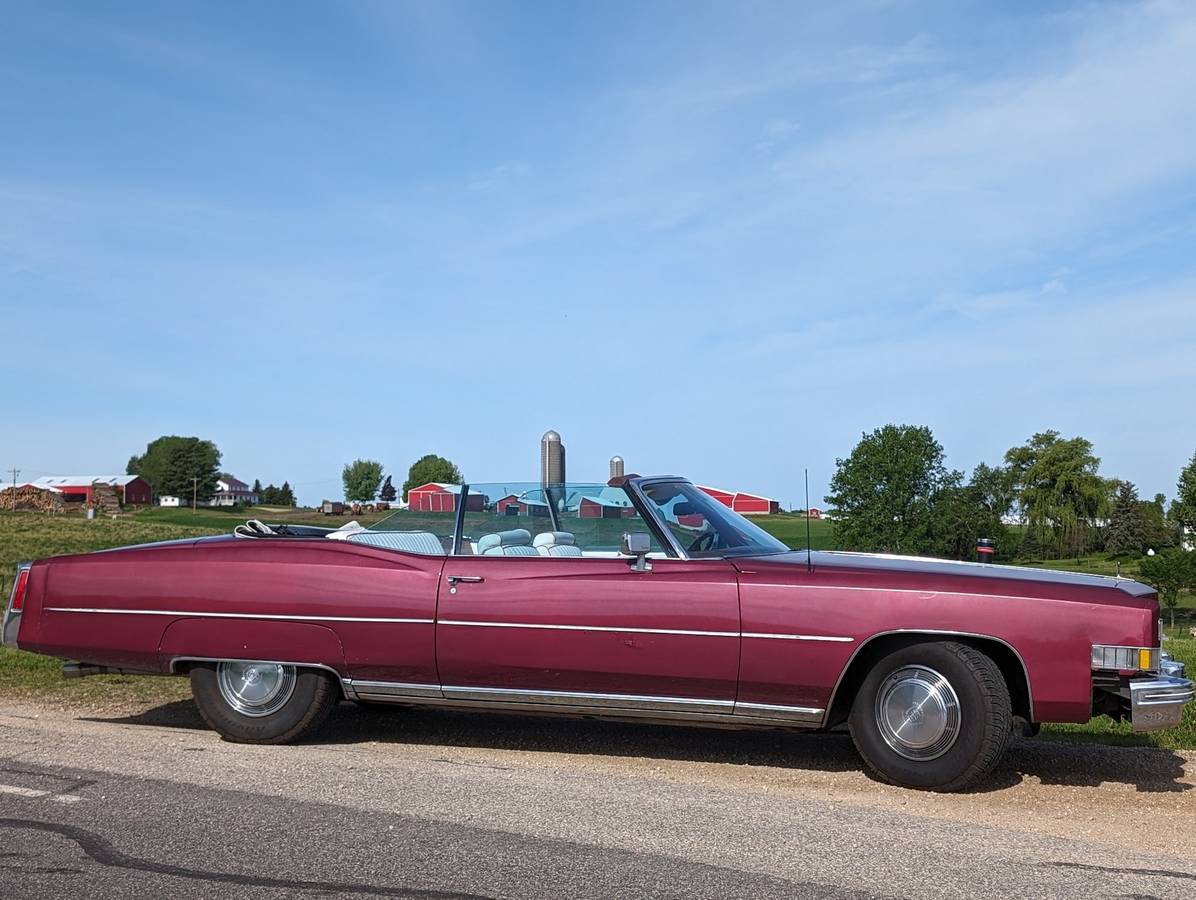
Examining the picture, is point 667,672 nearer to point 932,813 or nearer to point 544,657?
point 544,657

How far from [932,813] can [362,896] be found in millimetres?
2353

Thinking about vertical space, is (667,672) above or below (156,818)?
above

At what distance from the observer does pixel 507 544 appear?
600 centimetres

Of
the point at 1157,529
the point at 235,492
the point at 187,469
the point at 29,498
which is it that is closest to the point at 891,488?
the point at 1157,529

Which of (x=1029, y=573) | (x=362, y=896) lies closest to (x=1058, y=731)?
(x=1029, y=573)

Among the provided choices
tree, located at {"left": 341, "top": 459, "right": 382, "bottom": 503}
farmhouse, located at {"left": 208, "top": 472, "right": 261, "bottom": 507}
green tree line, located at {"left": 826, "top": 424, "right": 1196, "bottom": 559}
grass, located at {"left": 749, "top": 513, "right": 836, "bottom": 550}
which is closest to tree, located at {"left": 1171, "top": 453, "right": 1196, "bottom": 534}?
green tree line, located at {"left": 826, "top": 424, "right": 1196, "bottom": 559}

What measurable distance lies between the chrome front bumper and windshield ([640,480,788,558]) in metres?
1.80

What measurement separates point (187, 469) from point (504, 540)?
13965 centimetres

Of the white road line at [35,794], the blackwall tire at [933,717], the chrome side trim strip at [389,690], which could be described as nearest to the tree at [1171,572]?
the blackwall tire at [933,717]

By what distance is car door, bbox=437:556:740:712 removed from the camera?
5348mm

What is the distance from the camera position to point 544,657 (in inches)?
218

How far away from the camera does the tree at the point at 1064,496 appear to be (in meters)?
81.4

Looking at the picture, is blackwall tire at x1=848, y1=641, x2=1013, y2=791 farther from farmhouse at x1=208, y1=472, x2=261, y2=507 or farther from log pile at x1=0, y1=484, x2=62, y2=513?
farmhouse at x1=208, y1=472, x2=261, y2=507

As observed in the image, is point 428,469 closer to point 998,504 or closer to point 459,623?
point 998,504
